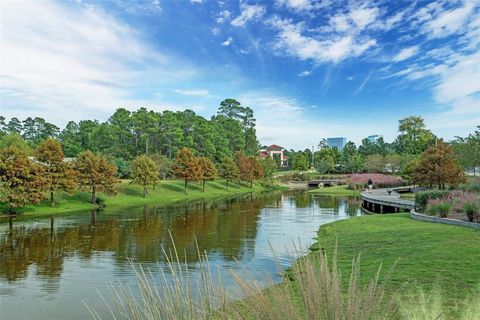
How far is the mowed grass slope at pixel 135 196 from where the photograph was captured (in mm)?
31566

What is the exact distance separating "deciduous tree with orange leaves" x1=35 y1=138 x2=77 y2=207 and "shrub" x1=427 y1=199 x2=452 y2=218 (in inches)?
1068

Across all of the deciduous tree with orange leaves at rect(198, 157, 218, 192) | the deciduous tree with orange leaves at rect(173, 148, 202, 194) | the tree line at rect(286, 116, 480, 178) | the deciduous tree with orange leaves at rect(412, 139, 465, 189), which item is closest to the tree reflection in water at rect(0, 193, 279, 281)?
the deciduous tree with orange leaves at rect(412, 139, 465, 189)

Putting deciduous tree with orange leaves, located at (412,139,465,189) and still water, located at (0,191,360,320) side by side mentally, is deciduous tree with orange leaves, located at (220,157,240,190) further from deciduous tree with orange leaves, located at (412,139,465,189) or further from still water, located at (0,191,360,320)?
deciduous tree with orange leaves, located at (412,139,465,189)

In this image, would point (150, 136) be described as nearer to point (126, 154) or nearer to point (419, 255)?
point (126, 154)

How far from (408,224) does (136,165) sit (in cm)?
3118

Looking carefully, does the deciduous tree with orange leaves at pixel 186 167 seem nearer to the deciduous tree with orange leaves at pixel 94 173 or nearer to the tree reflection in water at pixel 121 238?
the deciduous tree with orange leaves at pixel 94 173

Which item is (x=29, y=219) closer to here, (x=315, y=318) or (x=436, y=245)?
(x=436, y=245)

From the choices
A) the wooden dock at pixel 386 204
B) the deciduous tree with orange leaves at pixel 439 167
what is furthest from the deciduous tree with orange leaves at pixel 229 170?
the deciduous tree with orange leaves at pixel 439 167

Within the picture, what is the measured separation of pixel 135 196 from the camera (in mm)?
43625

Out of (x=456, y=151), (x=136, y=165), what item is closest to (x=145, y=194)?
A: (x=136, y=165)

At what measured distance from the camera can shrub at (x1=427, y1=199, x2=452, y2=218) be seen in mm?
20627

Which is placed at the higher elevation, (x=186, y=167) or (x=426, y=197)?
Result: (x=186, y=167)

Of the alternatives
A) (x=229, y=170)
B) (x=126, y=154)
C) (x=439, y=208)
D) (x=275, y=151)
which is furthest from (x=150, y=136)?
(x=275, y=151)

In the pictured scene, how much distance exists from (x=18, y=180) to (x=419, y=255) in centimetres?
2685
